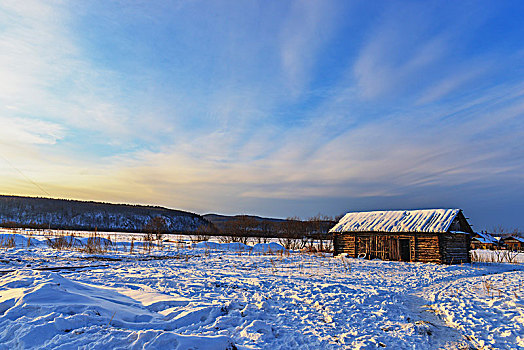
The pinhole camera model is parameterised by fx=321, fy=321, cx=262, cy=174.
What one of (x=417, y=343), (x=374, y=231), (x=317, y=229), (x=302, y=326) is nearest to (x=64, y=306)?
(x=302, y=326)

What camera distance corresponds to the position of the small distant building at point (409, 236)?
2170 centimetres

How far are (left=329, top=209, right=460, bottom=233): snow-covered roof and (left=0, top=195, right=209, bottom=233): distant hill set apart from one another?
67189 millimetres

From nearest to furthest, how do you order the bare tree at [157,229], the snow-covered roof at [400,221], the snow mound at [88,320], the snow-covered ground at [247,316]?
1. the snow mound at [88,320]
2. the snow-covered ground at [247,316]
3. the snow-covered roof at [400,221]
4. the bare tree at [157,229]

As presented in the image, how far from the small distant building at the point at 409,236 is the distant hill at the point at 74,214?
68094 mm

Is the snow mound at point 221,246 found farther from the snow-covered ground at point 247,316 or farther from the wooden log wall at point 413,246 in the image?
the snow-covered ground at point 247,316

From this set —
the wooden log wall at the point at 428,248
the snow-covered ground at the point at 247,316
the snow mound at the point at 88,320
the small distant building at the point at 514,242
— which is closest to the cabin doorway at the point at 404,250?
the wooden log wall at the point at 428,248

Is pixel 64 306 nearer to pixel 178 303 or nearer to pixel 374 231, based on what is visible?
pixel 178 303

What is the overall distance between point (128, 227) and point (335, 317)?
3727 inches

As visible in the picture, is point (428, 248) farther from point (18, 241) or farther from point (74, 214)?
point (74, 214)

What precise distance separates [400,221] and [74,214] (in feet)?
305

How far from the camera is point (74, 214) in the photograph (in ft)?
300

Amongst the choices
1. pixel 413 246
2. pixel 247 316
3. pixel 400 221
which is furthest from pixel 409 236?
pixel 247 316

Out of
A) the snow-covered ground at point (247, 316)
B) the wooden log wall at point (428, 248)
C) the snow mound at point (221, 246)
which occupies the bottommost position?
the snow mound at point (221, 246)

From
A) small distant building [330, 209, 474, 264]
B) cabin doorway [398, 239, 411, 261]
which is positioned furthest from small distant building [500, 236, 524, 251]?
cabin doorway [398, 239, 411, 261]
